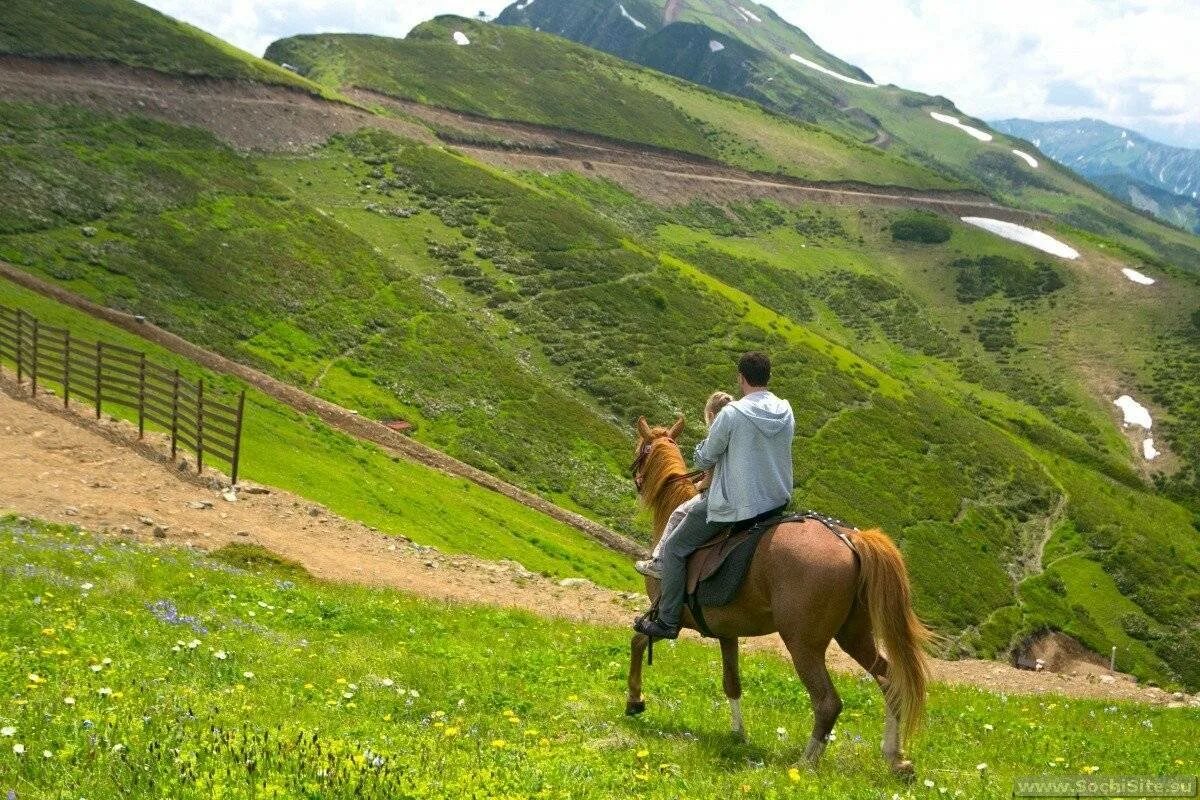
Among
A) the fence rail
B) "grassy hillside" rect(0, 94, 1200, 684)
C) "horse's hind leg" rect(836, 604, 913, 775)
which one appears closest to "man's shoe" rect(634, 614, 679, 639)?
"horse's hind leg" rect(836, 604, 913, 775)

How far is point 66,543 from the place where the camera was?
59.9ft

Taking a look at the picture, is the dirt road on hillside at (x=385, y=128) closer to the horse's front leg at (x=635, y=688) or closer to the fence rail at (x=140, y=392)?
the fence rail at (x=140, y=392)

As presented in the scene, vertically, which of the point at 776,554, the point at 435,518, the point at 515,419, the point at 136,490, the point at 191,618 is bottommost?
the point at 515,419

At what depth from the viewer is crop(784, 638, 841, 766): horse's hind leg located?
361 inches

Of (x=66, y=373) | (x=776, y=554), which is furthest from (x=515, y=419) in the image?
(x=776, y=554)

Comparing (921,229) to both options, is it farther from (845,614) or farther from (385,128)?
(845,614)

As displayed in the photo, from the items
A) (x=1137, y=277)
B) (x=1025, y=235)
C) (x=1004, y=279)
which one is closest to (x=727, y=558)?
(x=1004, y=279)

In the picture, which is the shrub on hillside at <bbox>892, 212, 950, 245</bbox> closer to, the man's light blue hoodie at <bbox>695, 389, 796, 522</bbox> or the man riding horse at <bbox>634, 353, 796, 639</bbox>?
the man riding horse at <bbox>634, 353, 796, 639</bbox>

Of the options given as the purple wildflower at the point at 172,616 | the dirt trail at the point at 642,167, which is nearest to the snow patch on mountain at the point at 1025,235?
the dirt trail at the point at 642,167

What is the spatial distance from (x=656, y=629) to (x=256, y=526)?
18389 millimetres

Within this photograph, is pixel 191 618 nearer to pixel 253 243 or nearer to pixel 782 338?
pixel 253 243

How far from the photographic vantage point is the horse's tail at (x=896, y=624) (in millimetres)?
9156

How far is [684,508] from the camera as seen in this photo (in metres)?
10.9

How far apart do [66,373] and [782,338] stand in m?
77.7
